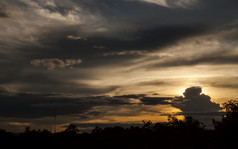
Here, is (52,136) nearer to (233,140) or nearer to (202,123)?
(202,123)

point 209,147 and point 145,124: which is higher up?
point 145,124

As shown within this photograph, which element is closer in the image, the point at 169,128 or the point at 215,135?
the point at 215,135

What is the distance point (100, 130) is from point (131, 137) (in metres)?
27.7

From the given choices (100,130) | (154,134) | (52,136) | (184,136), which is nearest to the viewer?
(184,136)

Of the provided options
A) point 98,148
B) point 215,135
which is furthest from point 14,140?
point 215,135

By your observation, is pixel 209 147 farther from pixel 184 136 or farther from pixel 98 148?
pixel 98 148

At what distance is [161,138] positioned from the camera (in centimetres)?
6438

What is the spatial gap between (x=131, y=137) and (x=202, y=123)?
59.1ft

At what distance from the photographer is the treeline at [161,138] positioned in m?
54.7

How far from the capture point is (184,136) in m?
65.1

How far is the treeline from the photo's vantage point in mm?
54719

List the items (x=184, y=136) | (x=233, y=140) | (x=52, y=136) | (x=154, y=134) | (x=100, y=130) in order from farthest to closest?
(x=100, y=130)
(x=52, y=136)
(x=154, y=134)
(x=184, y=136)
(x=233, y=140)

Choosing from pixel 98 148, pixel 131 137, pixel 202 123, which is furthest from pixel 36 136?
pixel 202 123

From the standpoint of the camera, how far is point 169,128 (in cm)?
6881
